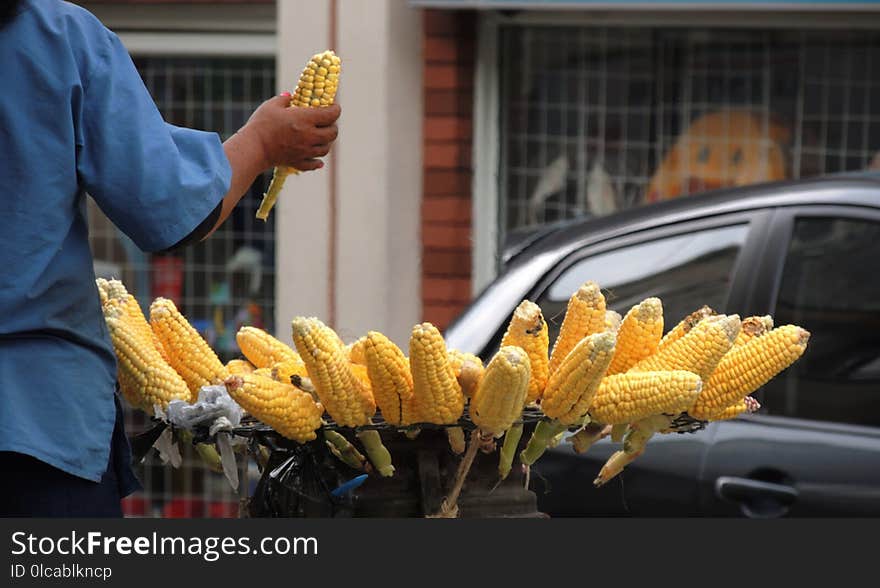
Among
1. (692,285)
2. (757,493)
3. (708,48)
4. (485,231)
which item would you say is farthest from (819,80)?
(757,493)

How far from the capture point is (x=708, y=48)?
23.6ft

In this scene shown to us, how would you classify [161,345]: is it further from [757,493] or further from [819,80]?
[819,80]

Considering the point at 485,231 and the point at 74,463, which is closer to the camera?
the point at 74,463

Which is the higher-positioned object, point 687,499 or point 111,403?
point 111,403

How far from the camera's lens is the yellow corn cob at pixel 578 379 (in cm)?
256

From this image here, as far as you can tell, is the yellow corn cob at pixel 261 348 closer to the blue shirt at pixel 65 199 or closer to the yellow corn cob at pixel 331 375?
the yellow corn cob at pixel 331 375

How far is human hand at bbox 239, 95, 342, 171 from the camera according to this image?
263 centimetres

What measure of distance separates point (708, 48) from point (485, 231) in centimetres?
123

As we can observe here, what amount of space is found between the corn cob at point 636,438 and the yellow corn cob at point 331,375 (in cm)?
45

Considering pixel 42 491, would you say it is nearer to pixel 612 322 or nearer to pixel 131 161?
pixel 131 161

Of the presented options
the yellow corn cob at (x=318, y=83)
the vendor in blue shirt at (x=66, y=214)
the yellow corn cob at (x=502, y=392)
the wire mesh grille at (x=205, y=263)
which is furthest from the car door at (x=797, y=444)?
the wire mesh grille at (x=205, y=263)

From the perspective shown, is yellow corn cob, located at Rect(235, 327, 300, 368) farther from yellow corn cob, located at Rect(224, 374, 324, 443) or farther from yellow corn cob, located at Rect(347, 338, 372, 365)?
yellow corn cob, located at Rect(224, 374, 324, 443)

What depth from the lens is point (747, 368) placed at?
107 inches

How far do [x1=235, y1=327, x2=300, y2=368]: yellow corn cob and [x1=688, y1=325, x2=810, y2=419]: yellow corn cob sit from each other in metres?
0.71
